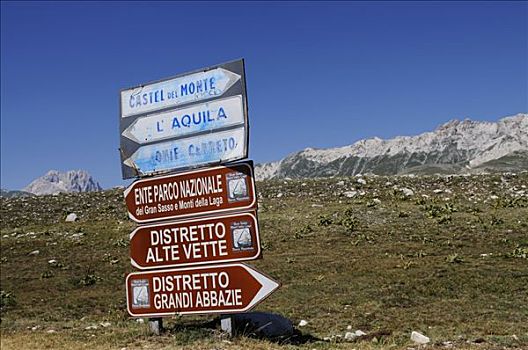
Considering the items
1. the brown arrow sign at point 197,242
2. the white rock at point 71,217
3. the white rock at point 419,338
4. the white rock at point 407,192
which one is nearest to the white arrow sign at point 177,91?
the brown arrow sign at point 197,242

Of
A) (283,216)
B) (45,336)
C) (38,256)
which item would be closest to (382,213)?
(283,216)

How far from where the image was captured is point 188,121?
12.3 meters

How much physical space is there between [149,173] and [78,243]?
14672mm

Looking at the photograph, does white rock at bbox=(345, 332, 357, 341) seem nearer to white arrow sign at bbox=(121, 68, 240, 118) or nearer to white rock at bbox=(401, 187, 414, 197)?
white arrow sign at bbox=(121, 68, 240, 118)

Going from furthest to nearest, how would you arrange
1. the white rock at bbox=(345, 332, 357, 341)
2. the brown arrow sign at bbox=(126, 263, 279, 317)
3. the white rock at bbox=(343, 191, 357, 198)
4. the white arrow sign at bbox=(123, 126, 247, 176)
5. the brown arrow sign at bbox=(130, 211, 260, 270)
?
the white rock at bbox=(343, 191, 357, 198) < the white rock at bbox=(345, 332, 357, 341) < the white arrow sign at bbox=(123, 126, 247, 176) < the brown arrow sign at bbox=(130, 211, 260, 270) < the brown arrow sign at bbox=(126, 263, 279, 317)

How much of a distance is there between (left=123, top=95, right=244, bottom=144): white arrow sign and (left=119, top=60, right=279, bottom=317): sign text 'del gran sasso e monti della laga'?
0.02m

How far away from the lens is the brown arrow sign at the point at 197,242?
11273 mm

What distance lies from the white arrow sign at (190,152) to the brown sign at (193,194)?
0.21 metres

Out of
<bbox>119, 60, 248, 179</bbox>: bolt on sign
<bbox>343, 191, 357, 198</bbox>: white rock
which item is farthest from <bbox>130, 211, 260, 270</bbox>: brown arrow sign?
<bbox>343, 191, 357, 198</bbox>: white rock

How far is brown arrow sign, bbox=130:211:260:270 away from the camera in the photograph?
11.3 metres

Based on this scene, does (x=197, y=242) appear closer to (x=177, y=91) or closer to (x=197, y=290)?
(x=197, y=290)

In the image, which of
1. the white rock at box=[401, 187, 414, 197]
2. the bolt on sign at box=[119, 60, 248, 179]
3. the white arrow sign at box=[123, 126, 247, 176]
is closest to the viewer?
the white arrow sign at box=[123, 126, 247, 176]

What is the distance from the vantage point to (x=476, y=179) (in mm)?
37094

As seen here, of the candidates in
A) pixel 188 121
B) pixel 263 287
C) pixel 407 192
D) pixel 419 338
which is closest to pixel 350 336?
pixel 419 338
